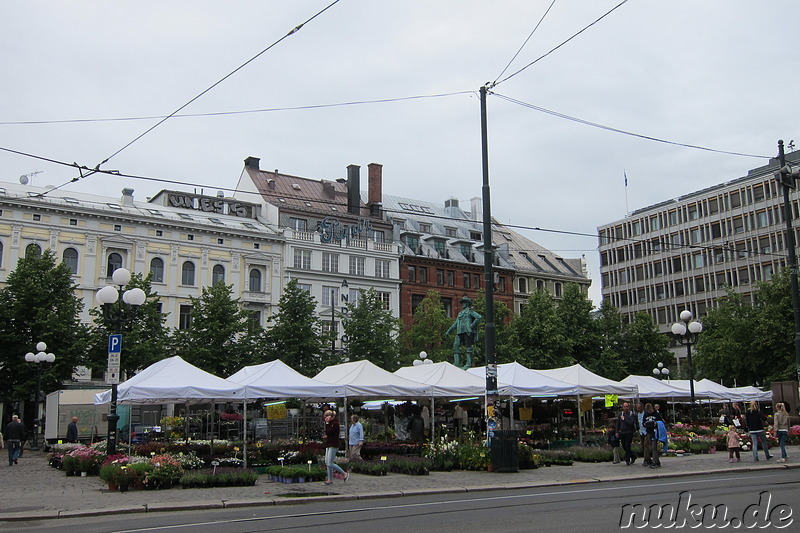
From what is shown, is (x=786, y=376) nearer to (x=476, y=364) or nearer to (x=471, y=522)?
(x=476, y=364)

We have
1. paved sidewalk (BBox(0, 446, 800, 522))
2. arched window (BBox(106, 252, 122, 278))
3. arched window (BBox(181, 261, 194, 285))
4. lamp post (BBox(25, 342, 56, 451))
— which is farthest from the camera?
arched window (BBox(181, 261, 194, 285))

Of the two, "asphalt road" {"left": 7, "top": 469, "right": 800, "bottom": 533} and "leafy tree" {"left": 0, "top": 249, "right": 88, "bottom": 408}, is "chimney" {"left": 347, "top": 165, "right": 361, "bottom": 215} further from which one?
"asphalt road" {"left": 7, "top": 469, "right": 800, "bottom": 533}

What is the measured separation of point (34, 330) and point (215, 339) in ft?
32.2

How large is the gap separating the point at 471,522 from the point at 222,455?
1278 centimetres

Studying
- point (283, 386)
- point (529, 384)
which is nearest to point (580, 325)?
point (529, 384)

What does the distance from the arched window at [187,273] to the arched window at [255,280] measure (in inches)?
177

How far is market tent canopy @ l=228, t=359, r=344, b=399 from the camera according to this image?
2164 cm

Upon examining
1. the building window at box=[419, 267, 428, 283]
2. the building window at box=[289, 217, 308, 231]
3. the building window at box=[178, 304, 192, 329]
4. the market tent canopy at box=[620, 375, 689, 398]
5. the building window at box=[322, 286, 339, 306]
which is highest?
the building window at box=[289, 217, 308, 231]

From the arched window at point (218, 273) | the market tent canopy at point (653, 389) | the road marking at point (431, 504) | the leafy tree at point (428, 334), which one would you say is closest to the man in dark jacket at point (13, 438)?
the road marking at point (431, 504)

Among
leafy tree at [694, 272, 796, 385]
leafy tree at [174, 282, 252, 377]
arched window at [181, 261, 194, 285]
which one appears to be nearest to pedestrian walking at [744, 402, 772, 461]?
leafy tree at [694, 272, 796, 385]

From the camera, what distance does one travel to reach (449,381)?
82.6 ft

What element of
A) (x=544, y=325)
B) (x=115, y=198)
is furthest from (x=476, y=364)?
(x=115, y=198)

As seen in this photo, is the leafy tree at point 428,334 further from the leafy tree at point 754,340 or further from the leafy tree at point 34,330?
the leafy tree at point 34,330

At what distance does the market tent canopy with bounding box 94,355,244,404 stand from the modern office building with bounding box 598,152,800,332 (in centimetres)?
5357
